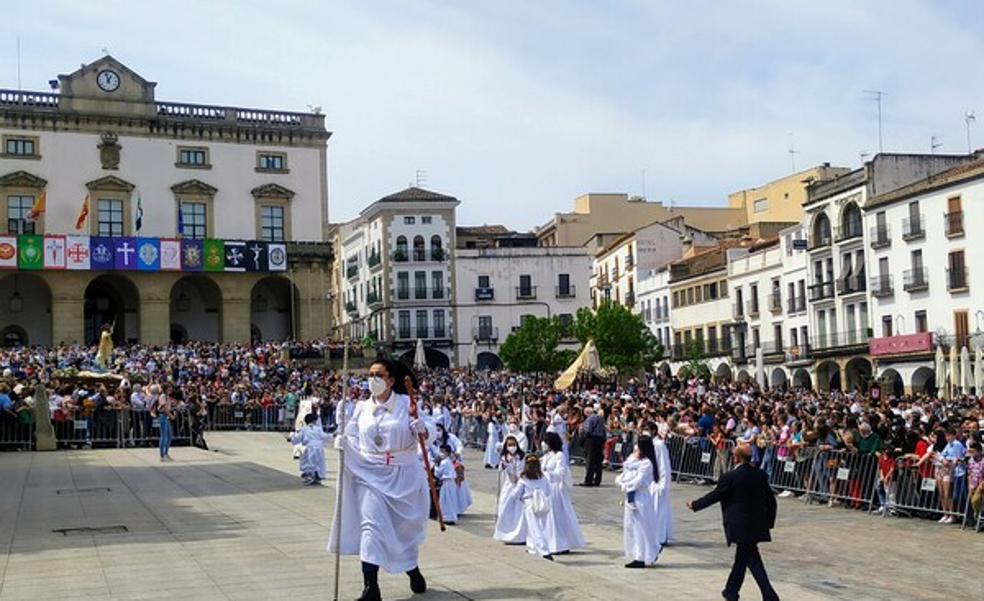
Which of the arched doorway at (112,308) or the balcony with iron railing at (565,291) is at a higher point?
the balcony with iron railing at (565,291)

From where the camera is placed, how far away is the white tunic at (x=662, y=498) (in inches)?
597

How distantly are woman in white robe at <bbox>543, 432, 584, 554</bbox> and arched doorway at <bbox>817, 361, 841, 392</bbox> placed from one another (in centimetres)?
4776

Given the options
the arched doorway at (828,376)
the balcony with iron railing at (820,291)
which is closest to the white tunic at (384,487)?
the balcony with iron railing at (820,291)

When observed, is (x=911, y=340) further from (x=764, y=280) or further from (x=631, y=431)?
(x=631, y=431)

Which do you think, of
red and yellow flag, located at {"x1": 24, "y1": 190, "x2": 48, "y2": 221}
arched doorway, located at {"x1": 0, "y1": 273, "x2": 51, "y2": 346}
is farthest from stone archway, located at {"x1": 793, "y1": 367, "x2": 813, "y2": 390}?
red and yellow flag, located at {"x1": 24, "y1": 190, "x2": 48, "y2": 221}

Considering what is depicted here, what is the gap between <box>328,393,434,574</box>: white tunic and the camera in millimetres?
9914

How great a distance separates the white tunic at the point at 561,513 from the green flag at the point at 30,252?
50.8 meters

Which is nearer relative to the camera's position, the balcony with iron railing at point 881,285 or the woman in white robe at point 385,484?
the woman in white robe at point 385,484

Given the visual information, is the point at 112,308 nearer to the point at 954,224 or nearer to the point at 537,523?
the point at 954,224

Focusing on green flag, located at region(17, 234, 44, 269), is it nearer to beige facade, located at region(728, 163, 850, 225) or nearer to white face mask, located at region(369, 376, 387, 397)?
beige facade, located at region(728, 163, 850, 225)

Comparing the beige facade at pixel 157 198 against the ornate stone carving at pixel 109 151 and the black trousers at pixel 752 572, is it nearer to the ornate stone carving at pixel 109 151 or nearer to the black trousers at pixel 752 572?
the ornate stone carving at pixel 109 151

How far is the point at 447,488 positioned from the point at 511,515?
2.50m

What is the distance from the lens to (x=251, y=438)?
3566 cm

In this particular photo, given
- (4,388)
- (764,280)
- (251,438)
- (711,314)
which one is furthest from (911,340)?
(4,388)
